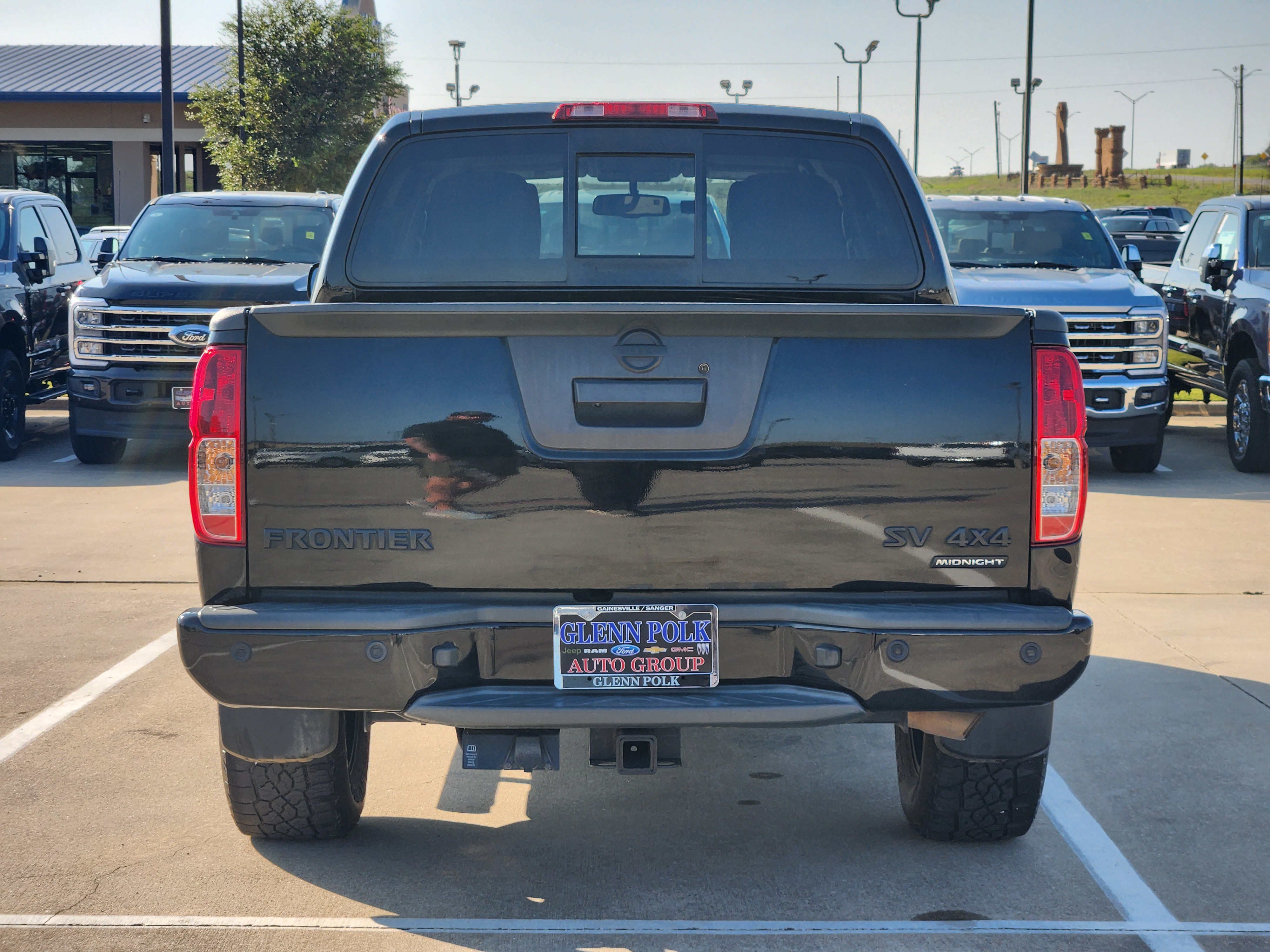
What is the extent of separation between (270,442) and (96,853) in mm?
1590

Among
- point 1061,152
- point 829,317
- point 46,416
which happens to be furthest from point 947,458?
point 1061,152

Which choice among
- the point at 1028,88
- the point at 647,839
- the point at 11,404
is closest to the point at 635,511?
the point at 647,839

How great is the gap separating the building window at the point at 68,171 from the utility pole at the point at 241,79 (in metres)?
8.53

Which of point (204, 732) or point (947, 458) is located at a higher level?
point (947, 458)

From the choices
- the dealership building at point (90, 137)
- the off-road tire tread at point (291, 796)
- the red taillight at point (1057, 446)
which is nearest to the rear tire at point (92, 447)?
the off-road tire tread at point (291, 796)

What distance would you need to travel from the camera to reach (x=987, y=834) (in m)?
4.23

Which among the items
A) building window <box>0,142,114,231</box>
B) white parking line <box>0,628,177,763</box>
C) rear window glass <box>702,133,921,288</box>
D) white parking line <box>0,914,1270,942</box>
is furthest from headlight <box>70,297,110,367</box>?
building window <box>0,142,114,231</box>

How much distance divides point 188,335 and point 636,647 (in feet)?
28.9

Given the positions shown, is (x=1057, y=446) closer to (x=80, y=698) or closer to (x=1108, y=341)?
(x=80, y=698)

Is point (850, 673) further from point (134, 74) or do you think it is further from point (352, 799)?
point (134, 74)

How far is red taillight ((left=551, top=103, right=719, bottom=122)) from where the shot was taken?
14.2ft

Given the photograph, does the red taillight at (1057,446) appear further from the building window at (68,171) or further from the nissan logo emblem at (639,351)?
the building window at (68,171)

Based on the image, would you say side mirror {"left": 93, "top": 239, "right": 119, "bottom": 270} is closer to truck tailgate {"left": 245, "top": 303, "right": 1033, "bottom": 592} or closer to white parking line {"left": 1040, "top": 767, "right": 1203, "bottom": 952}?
truck tailgate {"left": 245, "top": 303, "right": 1033, "bottom": 592}

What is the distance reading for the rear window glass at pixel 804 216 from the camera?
427cm
